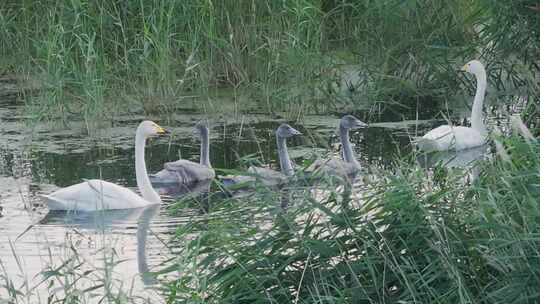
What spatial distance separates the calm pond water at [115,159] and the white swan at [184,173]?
18 cm

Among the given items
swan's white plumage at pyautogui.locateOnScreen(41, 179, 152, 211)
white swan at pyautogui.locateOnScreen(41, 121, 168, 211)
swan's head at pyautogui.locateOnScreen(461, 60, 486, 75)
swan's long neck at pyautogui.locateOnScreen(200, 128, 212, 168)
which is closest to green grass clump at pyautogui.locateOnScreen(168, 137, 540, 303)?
white swan at pyautogui.locateOnScreen(41, 121, 168, 211)

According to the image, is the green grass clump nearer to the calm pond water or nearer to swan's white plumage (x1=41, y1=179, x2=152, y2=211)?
the calm pond water

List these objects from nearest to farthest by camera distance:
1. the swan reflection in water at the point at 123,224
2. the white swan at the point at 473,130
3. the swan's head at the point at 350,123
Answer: the swan reflection in water at the point at 123,224 < the white swan at the point at 473,130 < the swan's head at the point at 350,123

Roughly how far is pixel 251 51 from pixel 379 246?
268 inches

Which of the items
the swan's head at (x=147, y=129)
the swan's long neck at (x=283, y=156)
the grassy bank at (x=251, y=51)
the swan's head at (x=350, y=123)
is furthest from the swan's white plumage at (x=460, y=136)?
the swan's head at (x=147, y=129)

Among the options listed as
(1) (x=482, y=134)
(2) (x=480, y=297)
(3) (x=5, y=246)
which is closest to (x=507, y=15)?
(1) (x=482, y=134)

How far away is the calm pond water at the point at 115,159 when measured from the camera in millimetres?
7699

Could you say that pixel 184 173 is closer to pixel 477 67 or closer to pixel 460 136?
pixel 460 136

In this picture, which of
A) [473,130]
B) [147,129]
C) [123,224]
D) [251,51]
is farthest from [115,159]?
[473,130]

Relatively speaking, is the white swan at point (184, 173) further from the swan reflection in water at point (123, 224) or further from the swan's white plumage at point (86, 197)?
the swan's white plumage at point (86, 197)

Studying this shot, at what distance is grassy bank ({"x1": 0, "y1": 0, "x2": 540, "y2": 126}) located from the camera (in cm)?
1061

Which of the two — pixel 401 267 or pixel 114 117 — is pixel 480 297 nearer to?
pixel 401 267

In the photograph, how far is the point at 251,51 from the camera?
38.3 feet

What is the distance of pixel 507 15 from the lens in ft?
33.4
